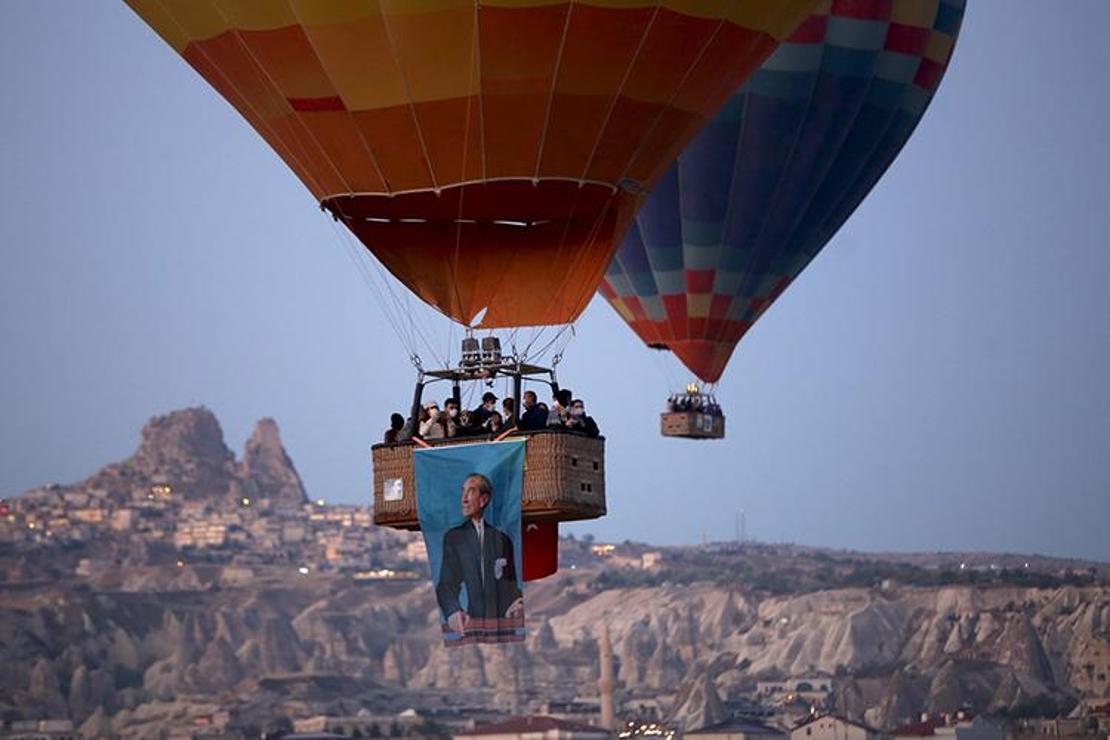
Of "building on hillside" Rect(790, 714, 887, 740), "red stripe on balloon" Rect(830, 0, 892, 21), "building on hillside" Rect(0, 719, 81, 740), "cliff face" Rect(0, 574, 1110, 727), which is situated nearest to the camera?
"red stripe on balloon" Rect(830, 0, 892, 21)

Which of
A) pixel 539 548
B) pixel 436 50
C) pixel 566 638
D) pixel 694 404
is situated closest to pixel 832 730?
pixel 566 638

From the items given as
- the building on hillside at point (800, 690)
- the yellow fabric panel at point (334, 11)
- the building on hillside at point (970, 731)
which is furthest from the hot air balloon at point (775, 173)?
the building on hillside at point (800, 690)

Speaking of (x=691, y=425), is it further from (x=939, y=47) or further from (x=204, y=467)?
(x=204, y=467)

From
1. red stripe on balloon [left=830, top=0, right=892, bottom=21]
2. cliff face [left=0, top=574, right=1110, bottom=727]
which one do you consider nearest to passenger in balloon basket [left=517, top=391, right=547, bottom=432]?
red stripe on balloon [left=830, top=0, right=892, bottom=21]

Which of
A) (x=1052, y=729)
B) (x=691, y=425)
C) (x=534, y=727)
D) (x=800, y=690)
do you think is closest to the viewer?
(x=691, y=425)

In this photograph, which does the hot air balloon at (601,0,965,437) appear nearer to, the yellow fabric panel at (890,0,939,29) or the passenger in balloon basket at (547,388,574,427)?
the yellow fabric panel at (890,0,939,29)

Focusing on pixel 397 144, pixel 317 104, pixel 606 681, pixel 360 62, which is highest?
pixel 606 681
